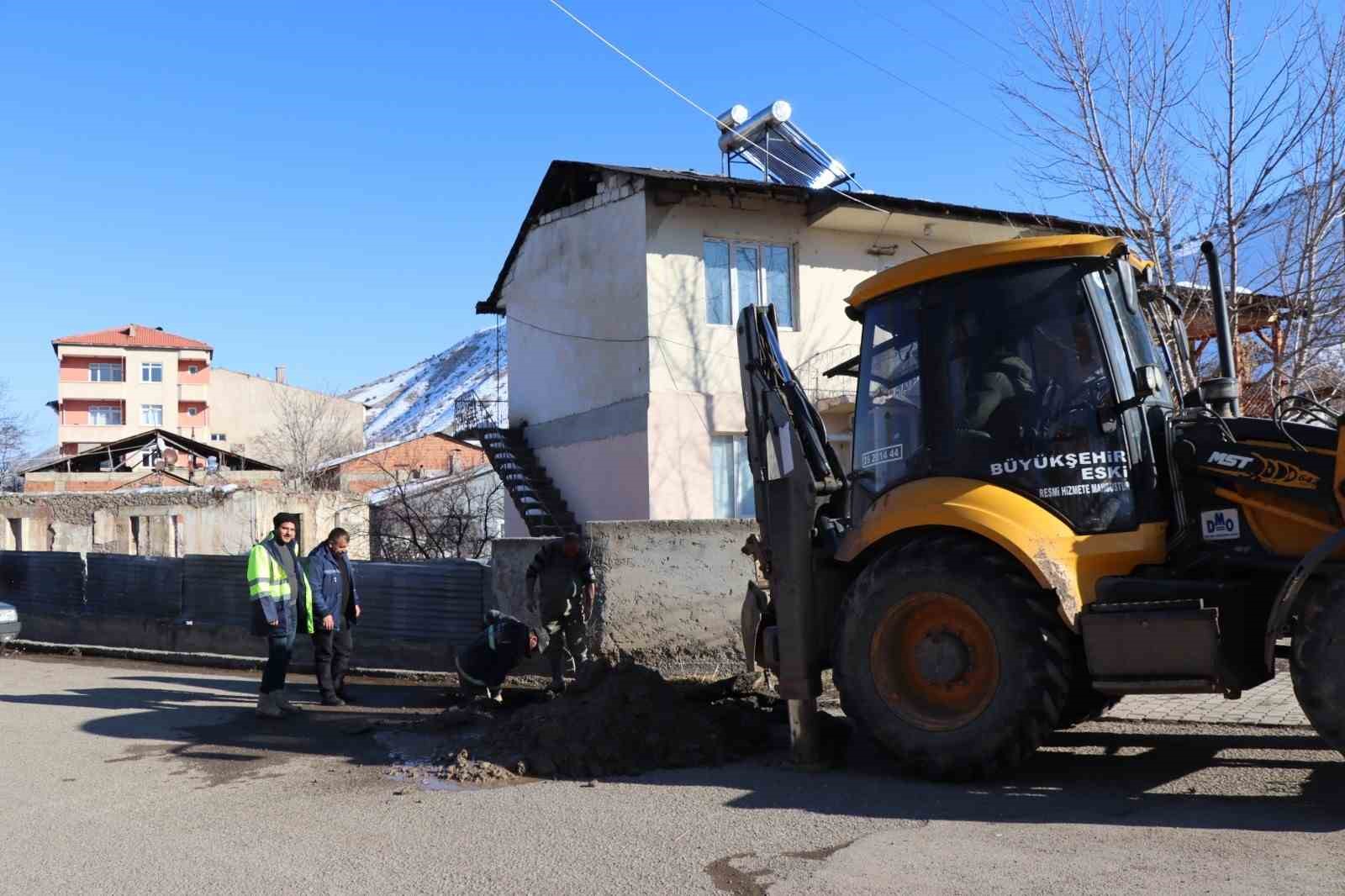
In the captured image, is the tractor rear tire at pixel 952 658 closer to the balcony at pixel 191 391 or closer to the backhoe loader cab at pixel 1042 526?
the backhoe loader cab at pixel 1042 526

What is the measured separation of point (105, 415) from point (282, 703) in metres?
76.7

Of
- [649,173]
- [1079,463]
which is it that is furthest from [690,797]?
[649,173]

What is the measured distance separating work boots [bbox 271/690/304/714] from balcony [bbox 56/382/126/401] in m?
75.6

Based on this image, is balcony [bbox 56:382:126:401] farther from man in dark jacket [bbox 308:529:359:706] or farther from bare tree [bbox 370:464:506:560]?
man in dark jacket [bbox 308:529:359:706]

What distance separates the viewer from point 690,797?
638 centimetres

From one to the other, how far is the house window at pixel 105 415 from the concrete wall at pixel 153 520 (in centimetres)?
5619

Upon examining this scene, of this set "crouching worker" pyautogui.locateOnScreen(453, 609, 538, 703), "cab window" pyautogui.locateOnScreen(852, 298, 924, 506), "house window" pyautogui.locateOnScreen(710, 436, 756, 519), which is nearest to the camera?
"cab window" pyautogui.locateOnScreen(852, 298, 924, 506)

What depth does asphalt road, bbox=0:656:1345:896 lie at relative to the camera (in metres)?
4.85

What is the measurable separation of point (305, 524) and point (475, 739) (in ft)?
68.5

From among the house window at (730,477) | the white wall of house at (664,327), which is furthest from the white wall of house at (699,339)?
the house window at (730,477)

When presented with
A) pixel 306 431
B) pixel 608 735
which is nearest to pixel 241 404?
pixel 306 431

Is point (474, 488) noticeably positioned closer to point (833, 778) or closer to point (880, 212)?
point (880, 212)

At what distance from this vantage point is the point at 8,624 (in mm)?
16156

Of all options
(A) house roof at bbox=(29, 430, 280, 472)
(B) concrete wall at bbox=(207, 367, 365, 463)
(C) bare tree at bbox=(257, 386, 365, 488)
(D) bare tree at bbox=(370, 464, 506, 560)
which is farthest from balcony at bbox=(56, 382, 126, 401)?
(D) bare tree at bbox=(370, 464, 506, 560)
